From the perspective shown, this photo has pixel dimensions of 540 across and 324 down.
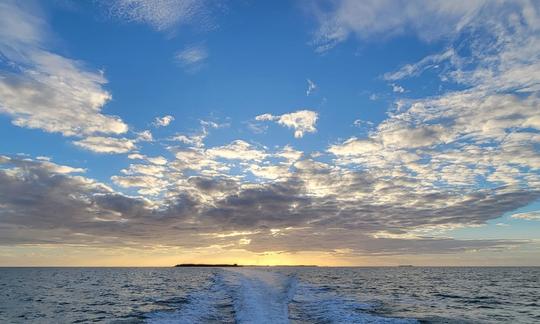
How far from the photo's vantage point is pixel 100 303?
39250mm

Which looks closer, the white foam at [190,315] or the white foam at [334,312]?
the white foam at [334,312]

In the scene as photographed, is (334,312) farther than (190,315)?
Yes

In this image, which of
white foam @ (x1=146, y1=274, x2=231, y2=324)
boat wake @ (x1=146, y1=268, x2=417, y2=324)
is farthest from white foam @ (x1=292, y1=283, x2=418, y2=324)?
white foam @ (x1=146, y1=274, x2=231, y2=324)

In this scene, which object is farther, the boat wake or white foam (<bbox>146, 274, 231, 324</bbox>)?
white foam (<bbox>146, 274, 231, 324</bbox>)

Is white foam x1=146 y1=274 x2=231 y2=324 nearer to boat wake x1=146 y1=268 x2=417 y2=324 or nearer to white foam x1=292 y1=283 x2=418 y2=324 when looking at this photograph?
boat wake x1=146 y1=268 x2=417 y2=324

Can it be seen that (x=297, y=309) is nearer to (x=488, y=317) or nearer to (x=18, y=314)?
(x=488, y=317)

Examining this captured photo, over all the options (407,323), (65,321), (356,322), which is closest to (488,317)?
(407,323)

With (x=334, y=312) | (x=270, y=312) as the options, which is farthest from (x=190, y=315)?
(x=334, y=312)

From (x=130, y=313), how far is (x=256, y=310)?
9.71 m

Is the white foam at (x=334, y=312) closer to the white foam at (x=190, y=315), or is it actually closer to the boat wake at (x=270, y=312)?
the boat wake at (x=270, y=312)

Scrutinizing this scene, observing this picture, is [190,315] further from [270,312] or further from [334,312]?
[334,312]

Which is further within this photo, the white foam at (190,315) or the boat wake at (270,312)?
the white foam at (190,315)

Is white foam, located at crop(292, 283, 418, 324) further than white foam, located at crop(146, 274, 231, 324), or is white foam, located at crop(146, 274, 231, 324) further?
white foam, located at crop(146, 274, 231, 324)

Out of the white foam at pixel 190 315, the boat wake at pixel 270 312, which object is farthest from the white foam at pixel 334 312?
the white foam at pixel 190 315
